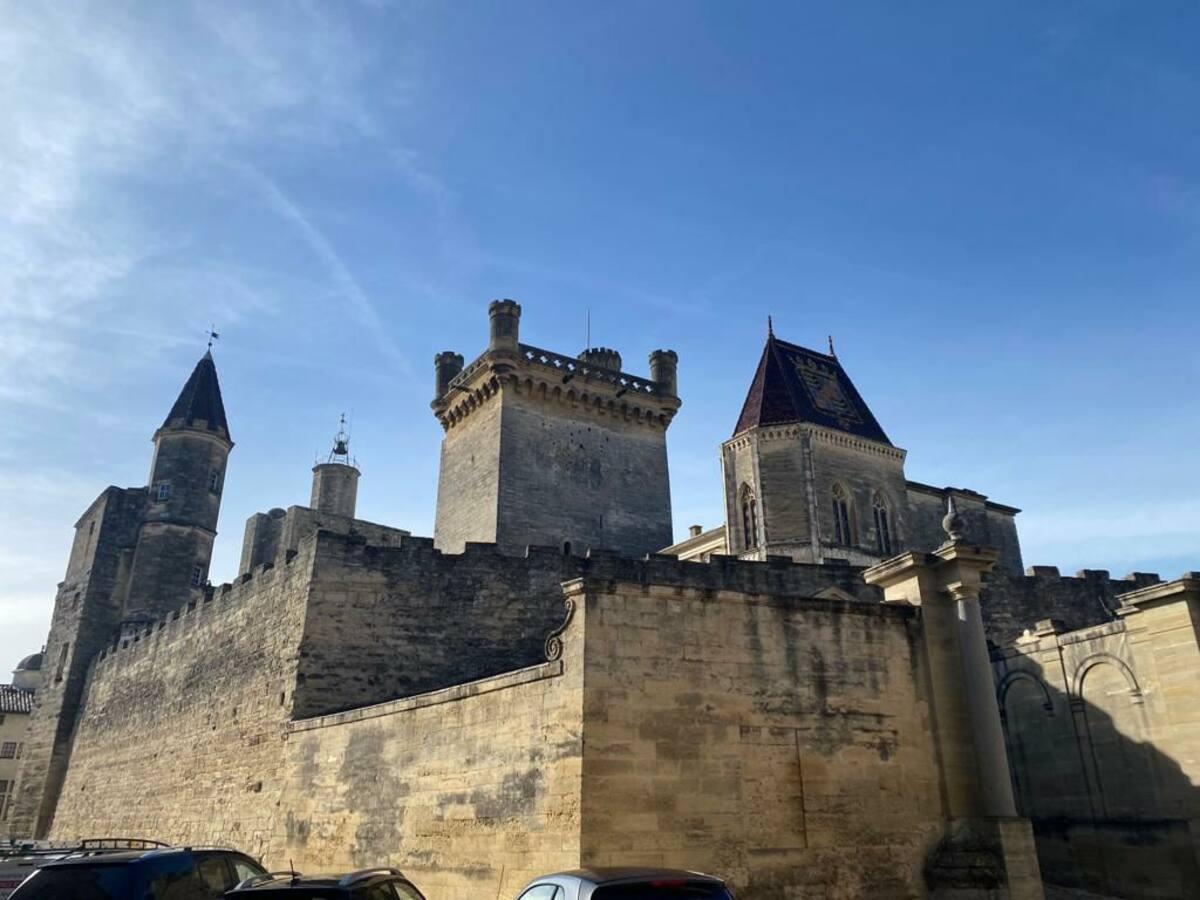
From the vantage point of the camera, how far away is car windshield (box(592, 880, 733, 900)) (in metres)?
5.25

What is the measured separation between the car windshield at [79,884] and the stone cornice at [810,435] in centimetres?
2675

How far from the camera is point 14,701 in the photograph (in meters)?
41.2

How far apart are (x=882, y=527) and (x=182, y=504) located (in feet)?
85.6

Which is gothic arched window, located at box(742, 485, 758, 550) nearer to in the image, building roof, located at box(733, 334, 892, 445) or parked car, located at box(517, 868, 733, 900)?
building roof, located at box(733, 334, 892, 445)

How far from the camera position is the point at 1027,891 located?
33.9 ft

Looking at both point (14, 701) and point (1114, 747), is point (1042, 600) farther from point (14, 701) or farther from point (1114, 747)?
point (14, 701)

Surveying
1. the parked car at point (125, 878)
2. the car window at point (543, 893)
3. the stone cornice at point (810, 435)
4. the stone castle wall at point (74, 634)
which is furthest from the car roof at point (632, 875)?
the stone castle wall at point (74, 634)

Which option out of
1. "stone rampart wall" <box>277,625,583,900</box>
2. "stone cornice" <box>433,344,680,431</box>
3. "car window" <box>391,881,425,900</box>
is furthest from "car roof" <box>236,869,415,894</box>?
"stone cornice" <box>433,344,680,431</box>

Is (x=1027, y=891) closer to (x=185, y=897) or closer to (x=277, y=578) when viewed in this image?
(x=185, y=897)

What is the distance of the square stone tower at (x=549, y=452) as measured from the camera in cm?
2966

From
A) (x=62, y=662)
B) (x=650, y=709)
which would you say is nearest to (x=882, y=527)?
(x=650, y=709)

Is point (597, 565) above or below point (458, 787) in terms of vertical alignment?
above

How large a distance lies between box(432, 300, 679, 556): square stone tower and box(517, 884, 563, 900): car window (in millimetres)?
22104

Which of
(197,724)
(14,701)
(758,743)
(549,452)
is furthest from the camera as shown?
(14,701)
